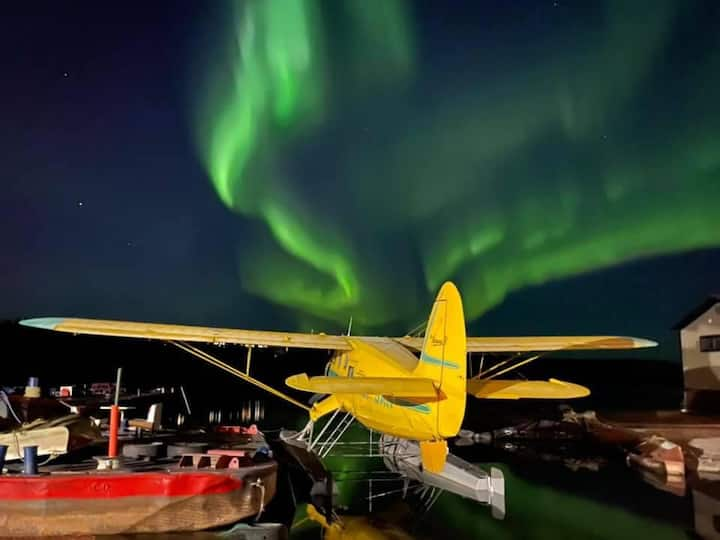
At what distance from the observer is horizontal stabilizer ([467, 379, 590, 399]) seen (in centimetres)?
920

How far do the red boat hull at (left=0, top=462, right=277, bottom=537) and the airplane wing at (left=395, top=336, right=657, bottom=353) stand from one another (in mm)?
6584

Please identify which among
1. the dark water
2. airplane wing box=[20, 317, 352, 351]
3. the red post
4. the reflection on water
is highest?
airplane wing box=[20, 317, 352, 351]

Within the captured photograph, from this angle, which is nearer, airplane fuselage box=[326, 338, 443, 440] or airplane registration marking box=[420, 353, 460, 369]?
airplane registration marking box=[420, 353, 460, 369]

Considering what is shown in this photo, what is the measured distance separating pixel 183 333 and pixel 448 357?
238 inches

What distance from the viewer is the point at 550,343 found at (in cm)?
1349

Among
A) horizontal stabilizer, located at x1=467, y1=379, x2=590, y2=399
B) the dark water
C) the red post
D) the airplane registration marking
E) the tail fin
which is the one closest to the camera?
the tail fin

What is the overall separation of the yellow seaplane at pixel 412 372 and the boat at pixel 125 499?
2054mm

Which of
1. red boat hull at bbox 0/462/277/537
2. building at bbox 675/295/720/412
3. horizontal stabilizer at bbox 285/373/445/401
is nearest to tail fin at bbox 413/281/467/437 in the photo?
horizontal stabilizer at bbox 285/373/445/401

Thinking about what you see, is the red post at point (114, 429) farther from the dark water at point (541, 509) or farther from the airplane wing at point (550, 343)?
the airplane wing at point (550, 343)

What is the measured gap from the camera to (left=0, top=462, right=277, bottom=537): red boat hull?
8766mm

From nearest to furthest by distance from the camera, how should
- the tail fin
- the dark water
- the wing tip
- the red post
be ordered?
the tail fin < the red post < the dark water < the wing tip

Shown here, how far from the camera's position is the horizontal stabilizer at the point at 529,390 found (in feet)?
30.2

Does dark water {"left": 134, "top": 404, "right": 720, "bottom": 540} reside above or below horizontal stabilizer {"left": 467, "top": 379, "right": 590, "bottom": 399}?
below

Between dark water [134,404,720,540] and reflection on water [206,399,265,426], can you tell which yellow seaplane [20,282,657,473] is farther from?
reflection on water [206,399,265,426]
